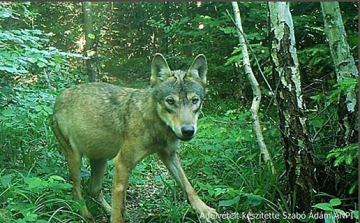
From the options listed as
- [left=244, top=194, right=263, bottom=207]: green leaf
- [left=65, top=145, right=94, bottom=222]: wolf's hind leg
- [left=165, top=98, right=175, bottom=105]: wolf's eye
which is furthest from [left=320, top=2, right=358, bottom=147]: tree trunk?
[left=65, top=145, right=94, bottom=222]: wolf's hind leg

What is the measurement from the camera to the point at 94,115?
528 cm

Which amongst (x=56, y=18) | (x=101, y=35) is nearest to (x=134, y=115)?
(x=56, y=18)

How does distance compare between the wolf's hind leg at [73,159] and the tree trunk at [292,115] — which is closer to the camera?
the tree trunk at [292,115]

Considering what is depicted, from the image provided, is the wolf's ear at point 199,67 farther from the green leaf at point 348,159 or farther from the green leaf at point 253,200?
the green leaf at point 348,159

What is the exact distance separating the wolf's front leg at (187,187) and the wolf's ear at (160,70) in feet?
2.65

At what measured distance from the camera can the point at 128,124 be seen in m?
4.75

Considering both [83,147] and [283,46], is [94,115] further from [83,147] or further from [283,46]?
[283,46]

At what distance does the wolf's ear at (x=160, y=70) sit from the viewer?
14.9 ft

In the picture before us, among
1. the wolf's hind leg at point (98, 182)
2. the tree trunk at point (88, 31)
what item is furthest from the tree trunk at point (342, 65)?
the tree trunk at point (88, 31)

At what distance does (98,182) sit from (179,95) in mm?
1841

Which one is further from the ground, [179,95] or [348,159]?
[179,95]

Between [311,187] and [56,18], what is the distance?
12224 millimetres

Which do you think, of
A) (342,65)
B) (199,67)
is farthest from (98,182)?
(342,65)

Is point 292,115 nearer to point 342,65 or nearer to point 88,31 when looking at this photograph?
point 342,65
